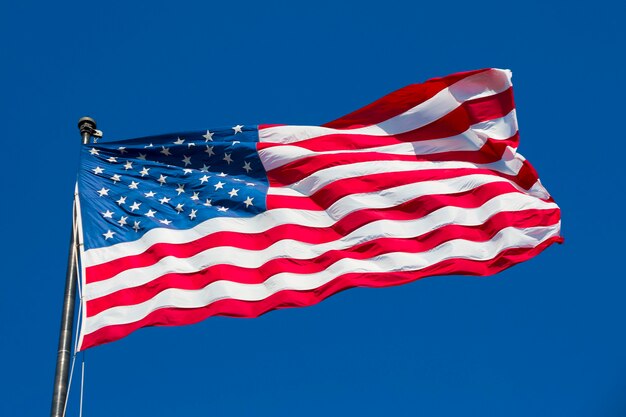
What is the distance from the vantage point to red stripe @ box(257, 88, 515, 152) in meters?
21.7

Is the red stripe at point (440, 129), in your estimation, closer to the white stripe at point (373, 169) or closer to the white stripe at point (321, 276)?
the white stripe at point (373, 169)

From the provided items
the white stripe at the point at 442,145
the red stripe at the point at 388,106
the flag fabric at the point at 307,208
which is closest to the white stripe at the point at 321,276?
the flag fabric at the point at 307,208

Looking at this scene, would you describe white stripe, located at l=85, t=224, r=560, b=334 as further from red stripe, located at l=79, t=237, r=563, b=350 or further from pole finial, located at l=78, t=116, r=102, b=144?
pole finial, located at l=78, t=116, r=102, b=144

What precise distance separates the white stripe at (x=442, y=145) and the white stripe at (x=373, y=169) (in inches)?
14.5

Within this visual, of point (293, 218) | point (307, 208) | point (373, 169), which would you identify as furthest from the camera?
point (373, 169)

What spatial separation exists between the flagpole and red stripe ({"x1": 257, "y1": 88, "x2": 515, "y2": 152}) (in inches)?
209

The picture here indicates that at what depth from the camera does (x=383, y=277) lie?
64.0ft

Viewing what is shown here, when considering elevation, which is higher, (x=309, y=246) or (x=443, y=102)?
(x=443, y=102)

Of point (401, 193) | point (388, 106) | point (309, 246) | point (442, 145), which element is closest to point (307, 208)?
point (309, 246)

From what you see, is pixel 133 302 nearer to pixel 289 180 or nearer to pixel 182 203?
pixel 182 203

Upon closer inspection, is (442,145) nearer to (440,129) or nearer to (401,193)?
(440,129)

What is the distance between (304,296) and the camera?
1886 centimetres

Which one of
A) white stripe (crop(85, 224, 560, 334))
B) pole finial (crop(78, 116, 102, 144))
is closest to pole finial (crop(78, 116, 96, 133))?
pole finial (crop(78, 116, 102, 144))

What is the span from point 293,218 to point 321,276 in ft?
4.64
